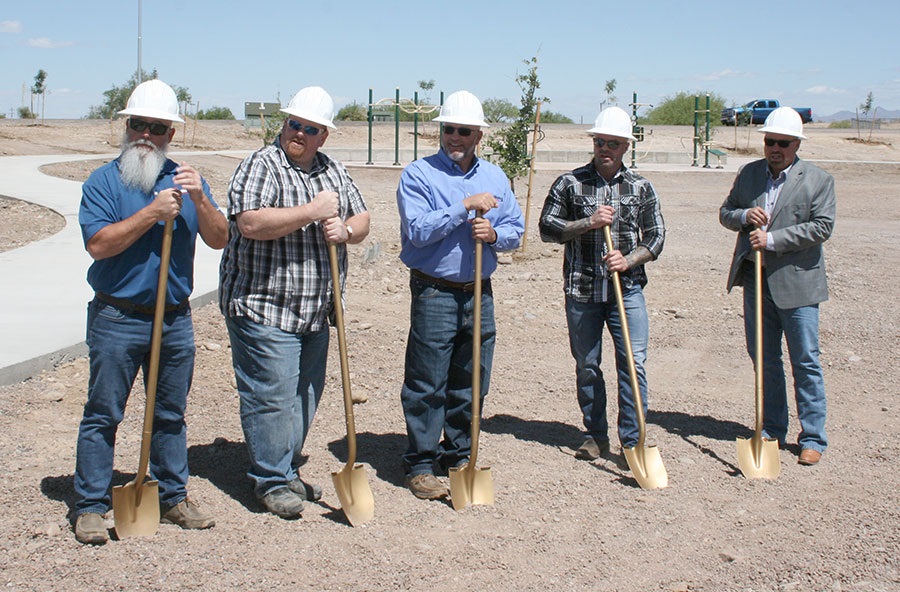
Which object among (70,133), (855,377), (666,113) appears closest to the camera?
(855,377)

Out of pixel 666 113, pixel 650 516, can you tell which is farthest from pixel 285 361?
pixel 666 113

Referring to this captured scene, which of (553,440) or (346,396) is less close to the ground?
(346,396)

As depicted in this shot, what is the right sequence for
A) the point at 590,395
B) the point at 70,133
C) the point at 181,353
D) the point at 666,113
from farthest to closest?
the point at 666,113 → the point at 70,133 → the point at 590,395 → the point at 181,353

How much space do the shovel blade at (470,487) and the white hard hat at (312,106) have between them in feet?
5.46

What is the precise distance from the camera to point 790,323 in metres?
5.27

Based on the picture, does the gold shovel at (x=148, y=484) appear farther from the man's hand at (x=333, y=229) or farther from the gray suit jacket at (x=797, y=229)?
the gray suit jacket at (x=797, y=229)

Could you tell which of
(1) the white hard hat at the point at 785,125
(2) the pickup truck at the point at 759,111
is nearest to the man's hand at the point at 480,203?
(1) the white hard hat at the point at 785,125

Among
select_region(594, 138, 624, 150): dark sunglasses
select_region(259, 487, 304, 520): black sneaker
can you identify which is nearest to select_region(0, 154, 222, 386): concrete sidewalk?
select_region(259, 487, 304, 520): black sneaker

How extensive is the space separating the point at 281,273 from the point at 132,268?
1.98 ft

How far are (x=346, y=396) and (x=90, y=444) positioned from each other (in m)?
1.05

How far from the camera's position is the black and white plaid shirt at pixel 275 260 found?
400 centimetres

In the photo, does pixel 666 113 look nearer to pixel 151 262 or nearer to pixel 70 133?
pixel 70 133

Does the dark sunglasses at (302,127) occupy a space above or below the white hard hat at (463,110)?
below

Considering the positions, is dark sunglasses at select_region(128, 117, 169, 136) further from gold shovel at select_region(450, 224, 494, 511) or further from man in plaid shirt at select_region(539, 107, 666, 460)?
man in plaid shirt at select_region(539, 107, 666, 460)
